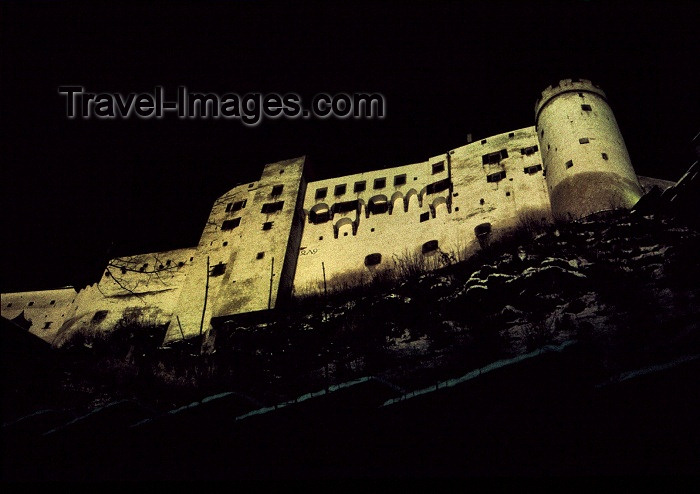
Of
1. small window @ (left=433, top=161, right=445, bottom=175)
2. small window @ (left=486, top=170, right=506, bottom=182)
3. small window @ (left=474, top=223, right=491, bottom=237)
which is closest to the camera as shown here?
small window @ (left=474, top=223, right=491, bottom=237)

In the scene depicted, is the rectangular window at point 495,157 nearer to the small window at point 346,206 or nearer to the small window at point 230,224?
the small window at point 346,206

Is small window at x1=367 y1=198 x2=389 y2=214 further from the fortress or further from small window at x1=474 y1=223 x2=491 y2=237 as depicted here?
small window at x1=474 y1=223 x2=491 y2=237

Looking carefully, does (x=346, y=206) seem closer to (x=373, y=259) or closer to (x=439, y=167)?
(x=373, y=259)

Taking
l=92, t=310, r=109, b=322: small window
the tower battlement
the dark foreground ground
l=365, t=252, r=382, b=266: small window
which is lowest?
Answer: the dark foreground ground

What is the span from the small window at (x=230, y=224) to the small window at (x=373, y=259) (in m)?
7.84

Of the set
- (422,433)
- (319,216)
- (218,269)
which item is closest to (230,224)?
(218,269)

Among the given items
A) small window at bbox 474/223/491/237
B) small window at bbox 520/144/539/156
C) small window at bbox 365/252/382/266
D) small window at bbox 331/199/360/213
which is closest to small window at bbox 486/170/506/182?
small window at bbox 520/144/539/156

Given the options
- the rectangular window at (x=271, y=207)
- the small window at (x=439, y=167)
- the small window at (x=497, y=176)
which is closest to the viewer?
the small window at (x=497, y=176)

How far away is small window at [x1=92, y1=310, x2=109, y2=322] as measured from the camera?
977 inches

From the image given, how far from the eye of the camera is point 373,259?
24109 millimetres

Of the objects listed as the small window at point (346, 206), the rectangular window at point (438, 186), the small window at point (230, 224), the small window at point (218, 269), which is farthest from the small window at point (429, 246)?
the small window at point (230, 224)

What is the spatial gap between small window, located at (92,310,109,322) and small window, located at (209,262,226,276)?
5577mm

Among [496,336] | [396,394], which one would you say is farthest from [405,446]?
[496,336]

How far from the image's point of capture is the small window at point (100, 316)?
2481 cm
